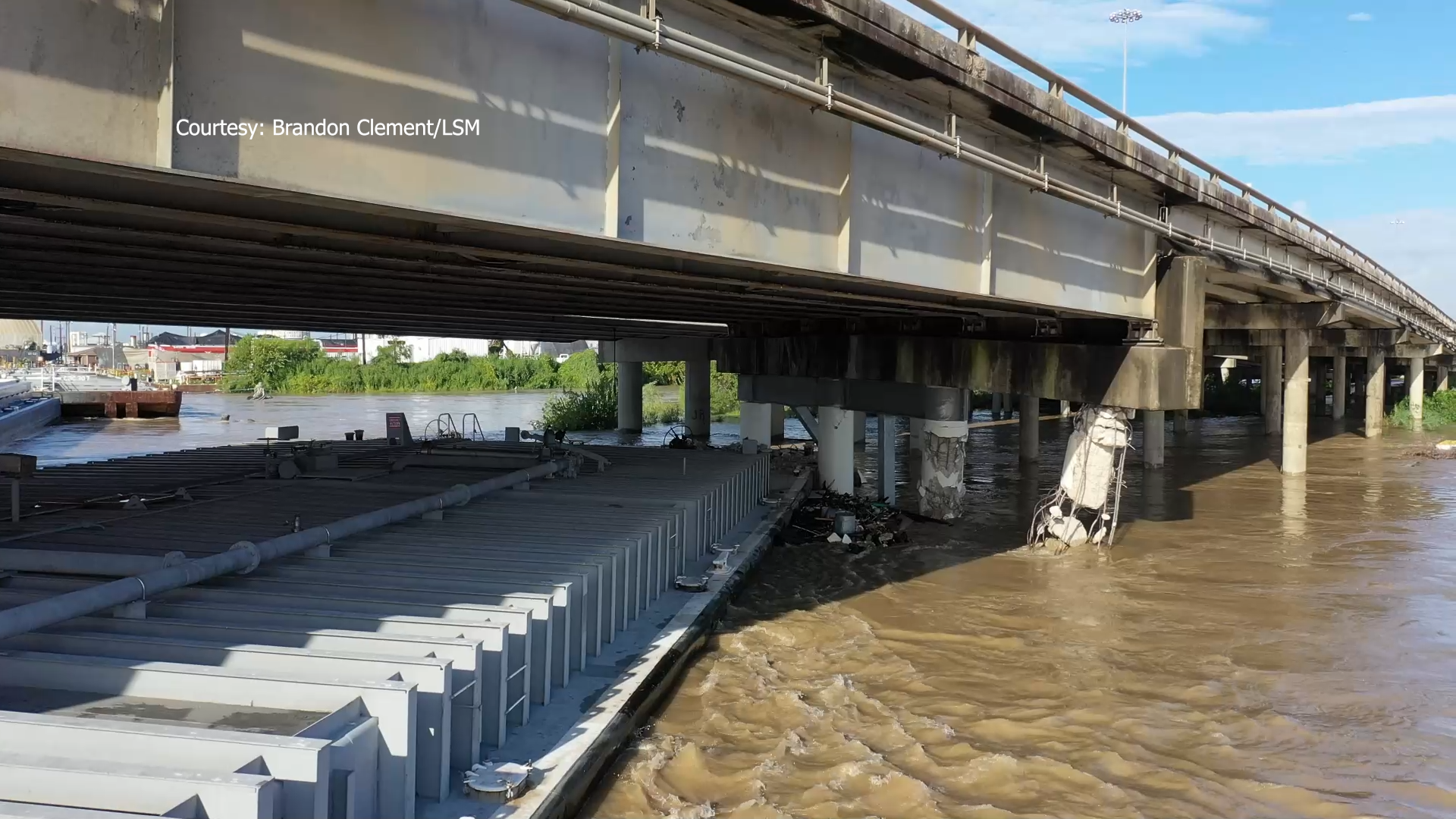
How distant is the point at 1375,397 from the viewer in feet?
155

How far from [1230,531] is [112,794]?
68.1ft

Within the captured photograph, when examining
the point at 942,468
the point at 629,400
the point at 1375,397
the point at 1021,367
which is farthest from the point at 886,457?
the point at 1375,397

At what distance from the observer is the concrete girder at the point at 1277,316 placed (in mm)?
27284

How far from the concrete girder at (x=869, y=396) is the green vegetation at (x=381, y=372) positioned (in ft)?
162

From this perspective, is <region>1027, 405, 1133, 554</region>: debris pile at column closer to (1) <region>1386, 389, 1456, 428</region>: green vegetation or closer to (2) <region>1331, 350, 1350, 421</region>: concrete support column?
(1) <region>1386, 389, 1456, 428</region>: green vegetation

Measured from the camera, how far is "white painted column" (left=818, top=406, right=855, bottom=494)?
23234 mm

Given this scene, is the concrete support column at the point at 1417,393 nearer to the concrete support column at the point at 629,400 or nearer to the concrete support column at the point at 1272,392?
the concrete support column at the point at 1272,392

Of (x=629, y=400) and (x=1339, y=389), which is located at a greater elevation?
(x=1339, y=389)

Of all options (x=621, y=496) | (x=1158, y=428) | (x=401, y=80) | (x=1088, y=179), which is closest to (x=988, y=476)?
(x=1158, y=428)

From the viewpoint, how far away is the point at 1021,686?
10367mm

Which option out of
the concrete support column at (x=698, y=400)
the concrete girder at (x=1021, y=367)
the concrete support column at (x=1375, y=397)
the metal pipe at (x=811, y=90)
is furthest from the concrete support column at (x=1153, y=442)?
the concrete support column at (x=1375, y=397)

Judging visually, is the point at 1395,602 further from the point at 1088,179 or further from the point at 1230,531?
the point at 1088,179

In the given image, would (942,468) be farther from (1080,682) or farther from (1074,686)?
(1074,686)

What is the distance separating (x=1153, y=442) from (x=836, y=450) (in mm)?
14010
